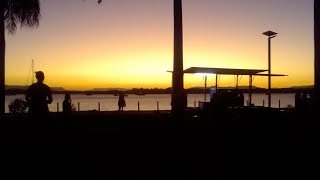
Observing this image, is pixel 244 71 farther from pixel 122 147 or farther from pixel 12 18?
pixel 122 147

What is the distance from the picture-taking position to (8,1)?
16.1m

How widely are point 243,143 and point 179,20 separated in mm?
3795

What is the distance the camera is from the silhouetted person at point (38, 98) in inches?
388

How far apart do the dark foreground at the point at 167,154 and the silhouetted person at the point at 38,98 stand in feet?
0.86

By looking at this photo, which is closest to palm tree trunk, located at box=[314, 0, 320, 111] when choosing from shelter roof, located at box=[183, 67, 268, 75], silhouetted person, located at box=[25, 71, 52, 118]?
shelter roof, located at box=[183, 67, 268, 75]

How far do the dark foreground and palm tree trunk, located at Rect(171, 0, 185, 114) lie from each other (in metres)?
0.43

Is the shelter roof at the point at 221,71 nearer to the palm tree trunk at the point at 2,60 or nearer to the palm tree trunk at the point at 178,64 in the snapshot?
the palm tree trunk at the point at 178,64

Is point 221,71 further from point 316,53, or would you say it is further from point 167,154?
point 167,154

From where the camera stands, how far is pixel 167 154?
9312 mm

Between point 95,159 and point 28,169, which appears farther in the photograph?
point 95,159

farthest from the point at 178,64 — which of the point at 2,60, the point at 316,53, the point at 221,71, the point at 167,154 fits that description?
the point at 221,71

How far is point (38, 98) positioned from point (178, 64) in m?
4.18

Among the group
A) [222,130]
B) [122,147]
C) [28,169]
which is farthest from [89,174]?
[222,130]

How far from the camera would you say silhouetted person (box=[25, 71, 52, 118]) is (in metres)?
9.85
